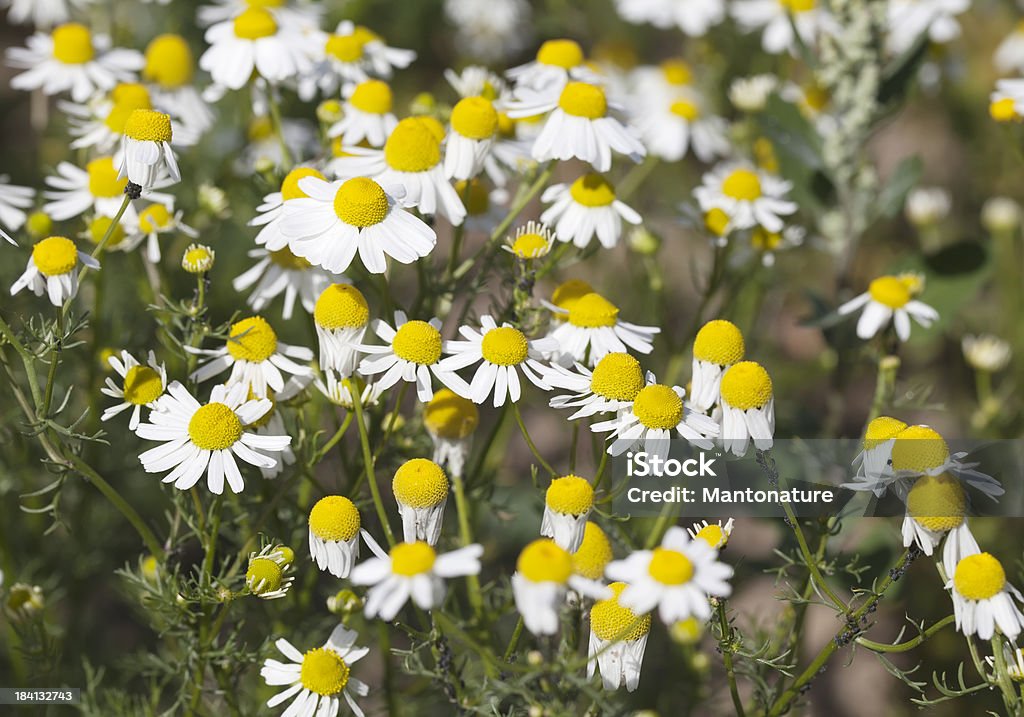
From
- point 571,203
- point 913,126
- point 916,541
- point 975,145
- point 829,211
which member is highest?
point 571,203

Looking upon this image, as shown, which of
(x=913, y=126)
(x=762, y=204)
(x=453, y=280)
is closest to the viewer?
(x=453, y=280)

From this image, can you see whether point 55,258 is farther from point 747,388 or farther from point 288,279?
point 747,388

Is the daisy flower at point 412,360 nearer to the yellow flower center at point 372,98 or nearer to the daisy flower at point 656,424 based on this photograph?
A: the daisy flower at point 656,424

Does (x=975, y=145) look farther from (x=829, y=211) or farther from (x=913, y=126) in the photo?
(x=829, y=211)

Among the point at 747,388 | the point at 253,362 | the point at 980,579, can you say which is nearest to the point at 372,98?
the point at 253,362

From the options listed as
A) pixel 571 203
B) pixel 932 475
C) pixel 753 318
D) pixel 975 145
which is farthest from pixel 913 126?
pixel 932 475

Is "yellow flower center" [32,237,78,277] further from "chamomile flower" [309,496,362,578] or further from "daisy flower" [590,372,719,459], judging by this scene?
"daisy flower" [590,372,719,459]
